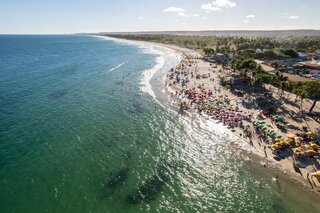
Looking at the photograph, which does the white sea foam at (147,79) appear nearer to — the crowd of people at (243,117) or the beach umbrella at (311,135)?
the crowd of people at (243,117)

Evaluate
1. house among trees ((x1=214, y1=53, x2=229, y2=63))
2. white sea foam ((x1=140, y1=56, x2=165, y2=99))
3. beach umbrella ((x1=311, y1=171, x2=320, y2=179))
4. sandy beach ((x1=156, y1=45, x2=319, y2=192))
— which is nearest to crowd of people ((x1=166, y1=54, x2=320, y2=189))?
sandy beach ((x1=156, y1=45, x2=319, y2=192))

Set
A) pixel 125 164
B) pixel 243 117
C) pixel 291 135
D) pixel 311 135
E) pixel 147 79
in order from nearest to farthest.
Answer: pixel 125 164
pixel 311 135
pixel 291 135
pixel 243 117
pixel 147 79

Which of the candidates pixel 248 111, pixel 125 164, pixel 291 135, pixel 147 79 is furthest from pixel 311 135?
pixel 147 79

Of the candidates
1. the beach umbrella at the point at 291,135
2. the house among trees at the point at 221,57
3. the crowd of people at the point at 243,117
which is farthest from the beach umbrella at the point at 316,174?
the house among trees at the point at 221,57

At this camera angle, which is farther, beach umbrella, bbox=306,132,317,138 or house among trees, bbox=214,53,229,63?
house among trees, bbox=214,53,229,63

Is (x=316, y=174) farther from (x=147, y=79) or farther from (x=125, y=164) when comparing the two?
(x=147, y=79)

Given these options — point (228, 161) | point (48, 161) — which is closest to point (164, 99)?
point (228, 161)

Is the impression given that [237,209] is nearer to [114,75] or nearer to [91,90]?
[91,90]

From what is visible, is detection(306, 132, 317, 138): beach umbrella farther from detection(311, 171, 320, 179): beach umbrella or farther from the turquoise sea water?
the turquoise sea water
